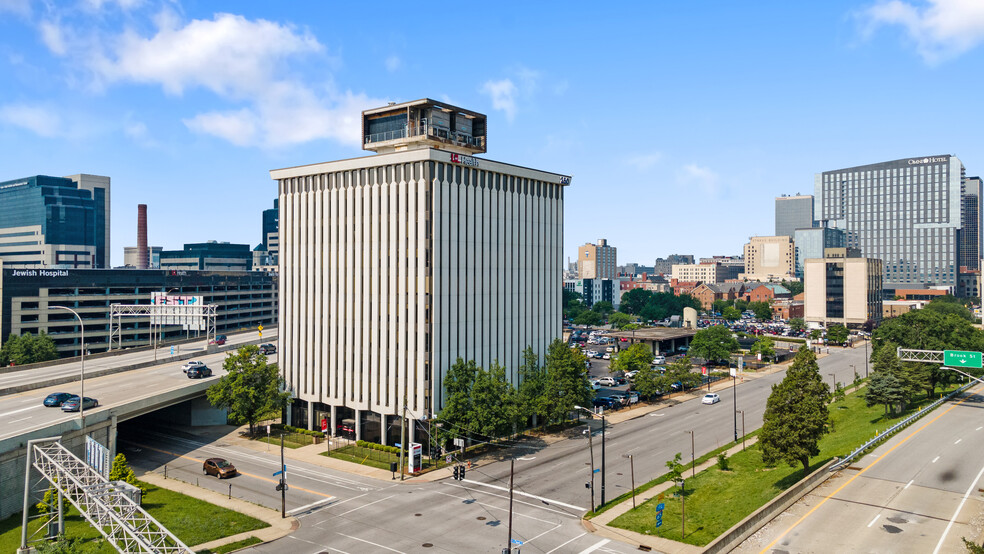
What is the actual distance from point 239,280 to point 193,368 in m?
96.4

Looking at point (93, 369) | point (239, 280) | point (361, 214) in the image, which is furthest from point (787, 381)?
point (239, 280)

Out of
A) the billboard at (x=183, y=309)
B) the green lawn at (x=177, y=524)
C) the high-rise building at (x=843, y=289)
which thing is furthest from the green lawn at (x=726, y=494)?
the high-rise building at (x=843, y=289)

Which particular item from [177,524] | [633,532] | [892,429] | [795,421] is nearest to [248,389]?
[177,524]

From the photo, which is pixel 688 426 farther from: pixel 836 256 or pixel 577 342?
pixel 836 256

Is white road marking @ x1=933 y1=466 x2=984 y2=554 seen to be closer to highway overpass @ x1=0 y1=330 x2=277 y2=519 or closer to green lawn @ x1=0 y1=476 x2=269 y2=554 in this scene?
green lawn @ x1=0 y1=476 x2=269 y2=554

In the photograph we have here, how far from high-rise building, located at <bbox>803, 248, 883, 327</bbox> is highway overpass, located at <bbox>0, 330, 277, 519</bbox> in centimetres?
16367

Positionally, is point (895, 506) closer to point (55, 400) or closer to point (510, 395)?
point (510, 395)

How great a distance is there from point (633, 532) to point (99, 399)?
53536 mm

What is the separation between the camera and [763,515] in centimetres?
4209

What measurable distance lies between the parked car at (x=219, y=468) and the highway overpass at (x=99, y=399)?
378 inches

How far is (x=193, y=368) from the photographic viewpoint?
79.8 m

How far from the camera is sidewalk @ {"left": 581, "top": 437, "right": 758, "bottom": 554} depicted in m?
Result: 41.2

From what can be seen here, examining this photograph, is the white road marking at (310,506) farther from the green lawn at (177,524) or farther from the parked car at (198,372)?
the parked car at (198,372)

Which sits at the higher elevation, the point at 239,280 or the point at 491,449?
the point at 239,280
